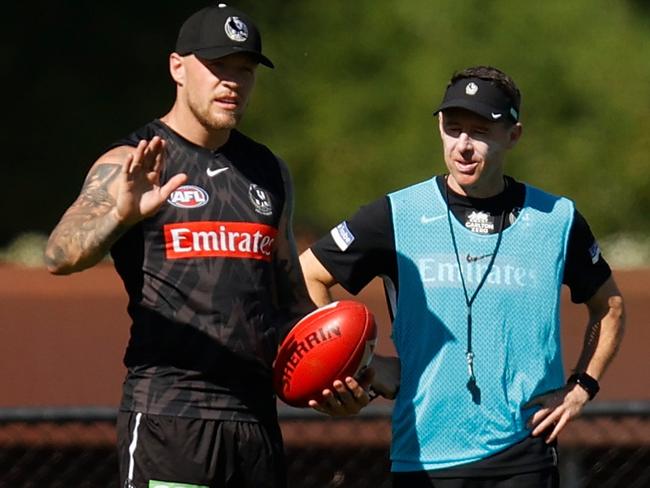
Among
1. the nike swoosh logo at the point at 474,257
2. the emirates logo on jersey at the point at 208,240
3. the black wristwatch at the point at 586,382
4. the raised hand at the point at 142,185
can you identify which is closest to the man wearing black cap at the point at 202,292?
the emirates logo on jersey at the point at 208,240

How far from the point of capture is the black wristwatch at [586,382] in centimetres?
511

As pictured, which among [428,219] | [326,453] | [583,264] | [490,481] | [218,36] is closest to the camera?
[218,36]

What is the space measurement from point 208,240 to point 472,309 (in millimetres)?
916

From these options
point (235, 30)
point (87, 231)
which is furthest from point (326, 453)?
point (87, 231)

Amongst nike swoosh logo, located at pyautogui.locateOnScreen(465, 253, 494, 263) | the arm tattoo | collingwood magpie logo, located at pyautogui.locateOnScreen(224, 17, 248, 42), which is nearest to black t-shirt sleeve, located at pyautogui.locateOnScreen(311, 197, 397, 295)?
nike swoosh logo, located at pyautogui.locateOnScreen(465, 253, 494, 263)

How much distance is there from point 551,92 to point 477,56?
2.29ft

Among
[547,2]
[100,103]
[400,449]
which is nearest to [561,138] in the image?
[547,2]

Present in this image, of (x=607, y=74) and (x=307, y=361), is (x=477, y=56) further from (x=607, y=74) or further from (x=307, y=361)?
(x=307, y=361)

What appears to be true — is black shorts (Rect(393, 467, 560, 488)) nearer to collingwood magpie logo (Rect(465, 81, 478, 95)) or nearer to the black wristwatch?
the black wristwatch

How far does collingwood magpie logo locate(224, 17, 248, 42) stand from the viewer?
4816mm

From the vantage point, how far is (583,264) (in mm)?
5199

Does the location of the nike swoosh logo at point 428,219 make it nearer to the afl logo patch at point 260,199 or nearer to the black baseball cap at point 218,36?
the afl logo patch at point 260,199

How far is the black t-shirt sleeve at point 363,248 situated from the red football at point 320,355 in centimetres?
27

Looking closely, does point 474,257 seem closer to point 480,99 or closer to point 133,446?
point 480,99
